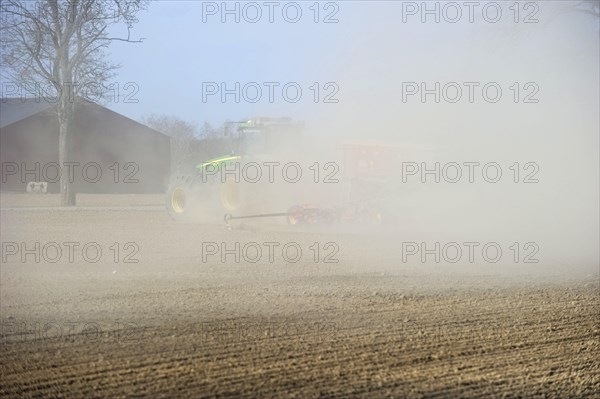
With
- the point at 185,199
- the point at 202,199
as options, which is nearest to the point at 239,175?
the point at 202,199

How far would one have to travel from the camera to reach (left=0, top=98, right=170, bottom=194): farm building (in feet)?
77.9

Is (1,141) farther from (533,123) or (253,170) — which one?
(533,123)

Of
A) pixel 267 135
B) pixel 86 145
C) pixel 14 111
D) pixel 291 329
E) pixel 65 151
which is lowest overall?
pixel 291 329

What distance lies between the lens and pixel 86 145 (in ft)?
81.0

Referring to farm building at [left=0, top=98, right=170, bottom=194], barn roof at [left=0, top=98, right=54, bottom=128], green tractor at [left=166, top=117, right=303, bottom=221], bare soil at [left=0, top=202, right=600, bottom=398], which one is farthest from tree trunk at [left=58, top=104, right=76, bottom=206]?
bare soil at [left=0, top=202, right=600, bottom=398]

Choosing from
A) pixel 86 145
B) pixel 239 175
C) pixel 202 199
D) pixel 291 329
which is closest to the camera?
pixel 291 329

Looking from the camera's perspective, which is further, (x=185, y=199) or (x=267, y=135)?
(x=185, y=199)

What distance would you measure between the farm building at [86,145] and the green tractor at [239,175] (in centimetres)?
334

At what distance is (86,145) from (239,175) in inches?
355

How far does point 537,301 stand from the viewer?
891cm

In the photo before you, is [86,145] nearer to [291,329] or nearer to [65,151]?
[65,151]

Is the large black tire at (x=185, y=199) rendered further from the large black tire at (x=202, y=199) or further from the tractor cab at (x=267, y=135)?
the tractor cab at (x=267, y=135)

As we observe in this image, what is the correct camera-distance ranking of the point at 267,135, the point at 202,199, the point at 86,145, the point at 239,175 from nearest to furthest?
1. the point at 239,175
2. the point at 267,135
3. the point at 202,199
4. the point at 86,145

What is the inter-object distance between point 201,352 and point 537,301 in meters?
4.73
